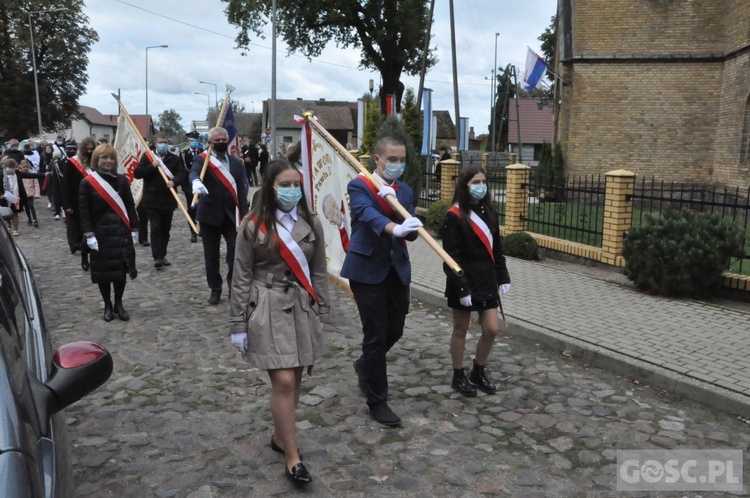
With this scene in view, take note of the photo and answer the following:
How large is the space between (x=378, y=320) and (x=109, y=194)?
13.5ft

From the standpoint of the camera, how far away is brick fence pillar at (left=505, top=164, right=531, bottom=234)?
40.1 feet

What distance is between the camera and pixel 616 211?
984 centimetres

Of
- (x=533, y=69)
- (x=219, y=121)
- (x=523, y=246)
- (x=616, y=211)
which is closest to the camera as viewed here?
(x=219, y=121)

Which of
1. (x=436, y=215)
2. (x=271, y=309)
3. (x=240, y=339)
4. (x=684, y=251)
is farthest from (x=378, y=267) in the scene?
(x=436, y=215)

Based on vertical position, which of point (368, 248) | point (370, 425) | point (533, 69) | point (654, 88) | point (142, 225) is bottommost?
point (370, 425)

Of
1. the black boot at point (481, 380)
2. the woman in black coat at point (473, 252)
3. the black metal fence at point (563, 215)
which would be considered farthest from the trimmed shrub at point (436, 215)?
the woman in black coat at point (473, 252)

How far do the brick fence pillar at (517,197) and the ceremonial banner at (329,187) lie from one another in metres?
6.48

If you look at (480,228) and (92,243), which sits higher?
(480,228)

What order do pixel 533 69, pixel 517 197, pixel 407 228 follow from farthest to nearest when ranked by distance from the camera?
pixel 533 69 < pixel 517 197 < pixel 407 228

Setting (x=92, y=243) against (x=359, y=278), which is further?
(x=92, y=243)

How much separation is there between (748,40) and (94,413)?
17.4m

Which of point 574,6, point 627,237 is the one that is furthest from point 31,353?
point 574,6

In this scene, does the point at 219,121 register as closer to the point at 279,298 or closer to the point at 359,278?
the point at 359,278

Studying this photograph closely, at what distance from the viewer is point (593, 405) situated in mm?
5094
